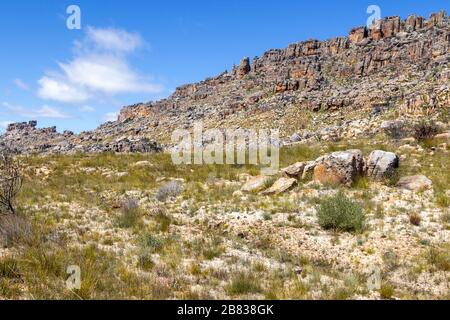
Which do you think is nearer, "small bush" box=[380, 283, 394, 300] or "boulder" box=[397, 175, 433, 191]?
"small bush" box=[380, 283, 394, 300]

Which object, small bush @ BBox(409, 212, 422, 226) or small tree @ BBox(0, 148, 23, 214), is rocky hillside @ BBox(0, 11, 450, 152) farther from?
small tree @ BBox(0, 148, 23, 214)

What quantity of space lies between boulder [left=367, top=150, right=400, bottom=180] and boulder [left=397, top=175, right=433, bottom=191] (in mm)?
689

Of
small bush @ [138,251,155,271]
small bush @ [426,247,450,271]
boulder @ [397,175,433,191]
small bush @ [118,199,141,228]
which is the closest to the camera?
small bush @ [426,247,450,271]

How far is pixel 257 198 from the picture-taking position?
12.9 metres

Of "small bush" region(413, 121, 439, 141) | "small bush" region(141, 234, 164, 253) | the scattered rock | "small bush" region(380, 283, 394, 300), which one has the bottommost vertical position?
"small bush" region(380, 283, 394, 300)

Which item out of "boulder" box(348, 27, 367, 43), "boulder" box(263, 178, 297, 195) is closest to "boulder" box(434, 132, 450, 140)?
"boulder" box(263, 178, 297, 195)

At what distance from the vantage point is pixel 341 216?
9750 mm

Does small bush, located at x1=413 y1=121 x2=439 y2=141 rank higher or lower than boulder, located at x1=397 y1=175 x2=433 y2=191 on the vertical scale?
higher

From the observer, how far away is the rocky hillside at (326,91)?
39969mm

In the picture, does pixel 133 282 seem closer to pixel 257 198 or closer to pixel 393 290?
pixel 393 290

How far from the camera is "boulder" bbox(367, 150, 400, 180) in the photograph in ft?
45.3

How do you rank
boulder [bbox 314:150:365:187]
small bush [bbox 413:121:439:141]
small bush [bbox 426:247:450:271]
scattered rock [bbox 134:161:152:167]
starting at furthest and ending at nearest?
scattered rock [bbox 134:161:152:167] → small bush [bbox 413:121:439:141] → boulder [bbox 314:150:365:187] → small bush [bbox 426:247:450:271]

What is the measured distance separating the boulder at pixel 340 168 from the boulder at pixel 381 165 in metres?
0.32

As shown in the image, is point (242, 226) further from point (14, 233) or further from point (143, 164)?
point (143, 164)
